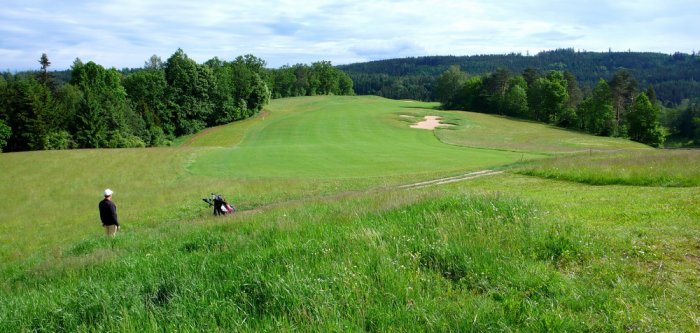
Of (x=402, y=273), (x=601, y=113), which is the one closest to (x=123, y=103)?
(x=402, y=273)

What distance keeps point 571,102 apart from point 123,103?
91.8 meters

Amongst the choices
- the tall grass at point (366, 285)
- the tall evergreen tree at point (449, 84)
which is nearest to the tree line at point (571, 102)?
the tall evergreen tree at point (449, 84)

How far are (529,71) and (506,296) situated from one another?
4539 inches

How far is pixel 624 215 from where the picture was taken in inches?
360

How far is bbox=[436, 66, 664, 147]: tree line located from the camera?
7888cm

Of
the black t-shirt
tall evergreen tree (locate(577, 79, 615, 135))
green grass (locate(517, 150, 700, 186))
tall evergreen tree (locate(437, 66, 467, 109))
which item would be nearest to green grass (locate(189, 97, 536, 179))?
green grass (locate(517, 150, 700, 186))

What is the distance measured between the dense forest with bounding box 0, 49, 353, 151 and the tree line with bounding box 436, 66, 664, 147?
2203 inches

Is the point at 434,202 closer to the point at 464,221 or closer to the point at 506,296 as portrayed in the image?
the point at 464,221

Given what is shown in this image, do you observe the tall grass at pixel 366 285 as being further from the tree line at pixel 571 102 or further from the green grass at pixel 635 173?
the tree line at pixel 571 102

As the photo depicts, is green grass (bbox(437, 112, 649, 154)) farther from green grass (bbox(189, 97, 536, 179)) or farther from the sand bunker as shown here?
green grass (bbox(189, 97, 536, 179))

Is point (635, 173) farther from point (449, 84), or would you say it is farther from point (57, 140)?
point (449, 84)

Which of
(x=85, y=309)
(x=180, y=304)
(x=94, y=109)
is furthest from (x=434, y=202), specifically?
(x=94, y=109)

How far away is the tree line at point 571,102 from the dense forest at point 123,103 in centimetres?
5596

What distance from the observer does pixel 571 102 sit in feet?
319
